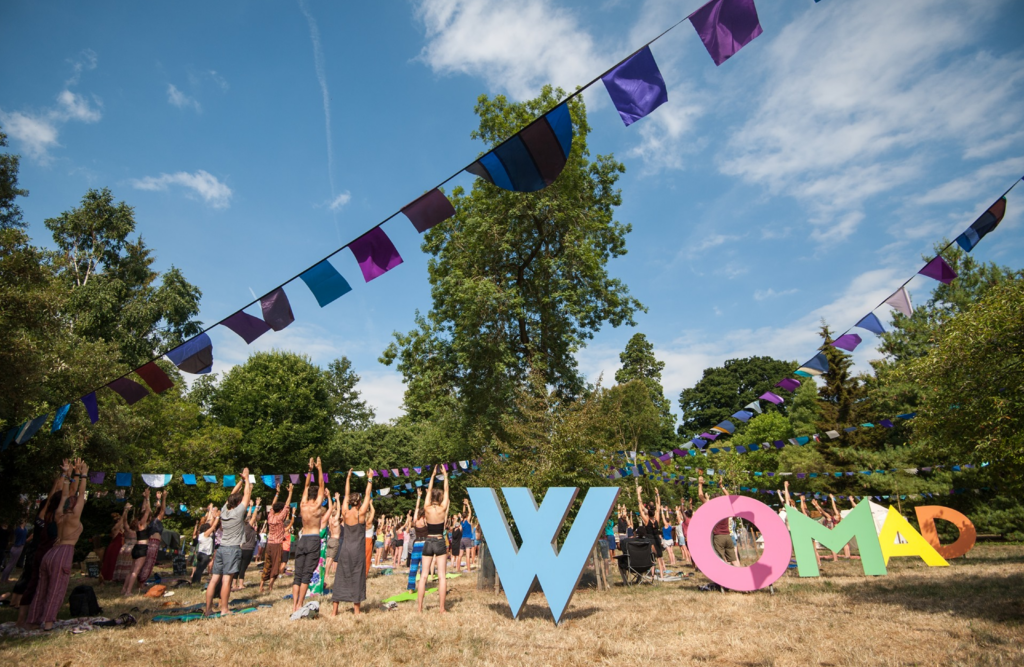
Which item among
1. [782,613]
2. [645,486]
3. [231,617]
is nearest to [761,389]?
[645,486]

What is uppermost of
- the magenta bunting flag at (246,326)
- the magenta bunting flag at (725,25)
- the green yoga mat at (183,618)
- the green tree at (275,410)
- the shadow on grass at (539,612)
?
the green tree at (275,410)

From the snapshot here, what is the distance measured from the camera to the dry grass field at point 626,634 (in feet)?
15.7

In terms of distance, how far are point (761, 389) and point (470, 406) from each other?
35.4 meters

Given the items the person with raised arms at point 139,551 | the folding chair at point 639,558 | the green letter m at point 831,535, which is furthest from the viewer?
the folding chair at point 639,558

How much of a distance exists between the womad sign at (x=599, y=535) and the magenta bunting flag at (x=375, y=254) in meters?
3.51

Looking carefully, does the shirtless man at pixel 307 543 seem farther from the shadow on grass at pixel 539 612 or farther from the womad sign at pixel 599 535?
the shadow on grass at pixel 539 612

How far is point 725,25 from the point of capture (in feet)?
16.9

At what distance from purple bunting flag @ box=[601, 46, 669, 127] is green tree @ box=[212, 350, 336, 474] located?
90.4 ft

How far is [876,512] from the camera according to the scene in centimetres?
1486

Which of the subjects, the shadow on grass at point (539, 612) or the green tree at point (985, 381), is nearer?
the green tree at point (985, 381)

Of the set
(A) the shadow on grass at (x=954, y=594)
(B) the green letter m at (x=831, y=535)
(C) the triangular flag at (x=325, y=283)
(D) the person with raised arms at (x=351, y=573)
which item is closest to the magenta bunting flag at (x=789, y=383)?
(B) the green letter m at (x=831, y=535)

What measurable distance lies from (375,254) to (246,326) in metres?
2.27

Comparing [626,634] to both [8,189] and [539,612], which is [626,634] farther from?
[8,189]

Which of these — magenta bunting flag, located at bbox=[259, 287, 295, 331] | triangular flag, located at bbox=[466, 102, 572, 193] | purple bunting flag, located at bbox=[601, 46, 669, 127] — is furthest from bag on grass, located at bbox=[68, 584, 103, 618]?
purple bunting flag, located at bbox=[601, 46, 669, 127]
